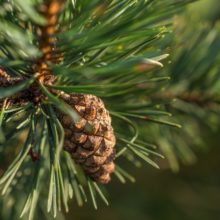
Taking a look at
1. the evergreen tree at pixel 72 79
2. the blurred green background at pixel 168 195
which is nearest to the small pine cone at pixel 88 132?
the evergreen tree at pixel 72 79

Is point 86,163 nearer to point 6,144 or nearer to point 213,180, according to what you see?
point 6,144

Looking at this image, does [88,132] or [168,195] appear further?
[168,195]

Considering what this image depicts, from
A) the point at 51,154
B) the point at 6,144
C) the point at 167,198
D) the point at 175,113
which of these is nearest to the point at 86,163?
the point at 51,154

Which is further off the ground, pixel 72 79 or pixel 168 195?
pixel 72 79

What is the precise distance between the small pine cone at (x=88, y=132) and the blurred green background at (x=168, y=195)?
0.63 meters

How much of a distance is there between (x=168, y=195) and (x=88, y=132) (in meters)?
0.77

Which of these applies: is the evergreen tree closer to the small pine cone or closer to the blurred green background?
the small pine cone

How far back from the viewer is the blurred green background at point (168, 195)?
1277mm

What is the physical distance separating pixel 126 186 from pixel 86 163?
2.24ft

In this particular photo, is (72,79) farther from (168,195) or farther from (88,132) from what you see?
(168,195)

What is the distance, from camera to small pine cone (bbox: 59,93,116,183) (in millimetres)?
608

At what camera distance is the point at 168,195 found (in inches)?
52.8

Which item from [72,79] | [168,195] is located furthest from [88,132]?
[168,195]

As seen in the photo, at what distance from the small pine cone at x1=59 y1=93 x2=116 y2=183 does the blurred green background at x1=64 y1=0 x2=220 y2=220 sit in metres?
0.63
